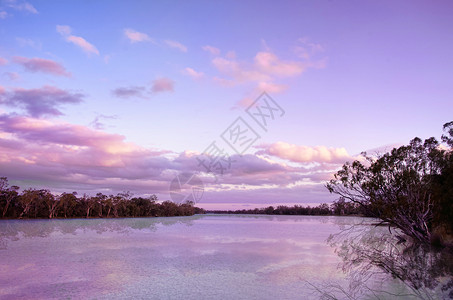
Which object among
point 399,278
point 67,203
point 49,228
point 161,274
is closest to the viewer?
point 399,278

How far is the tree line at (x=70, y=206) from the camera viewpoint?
225ft

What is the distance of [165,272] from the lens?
1333 cm

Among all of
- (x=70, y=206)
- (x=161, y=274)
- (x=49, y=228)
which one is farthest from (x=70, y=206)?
(x=161, y=274)

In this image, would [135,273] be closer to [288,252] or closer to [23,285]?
[23,285]

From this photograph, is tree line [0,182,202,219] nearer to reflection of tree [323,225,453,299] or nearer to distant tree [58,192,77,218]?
distant tree [58,192,77,218]

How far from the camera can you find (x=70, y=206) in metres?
83.1

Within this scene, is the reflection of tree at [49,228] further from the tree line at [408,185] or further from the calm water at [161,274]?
the tree line at [408,185]

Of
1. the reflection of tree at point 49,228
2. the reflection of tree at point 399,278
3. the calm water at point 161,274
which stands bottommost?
the reflection of tree at point 49,228

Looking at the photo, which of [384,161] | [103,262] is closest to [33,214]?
[103,262]

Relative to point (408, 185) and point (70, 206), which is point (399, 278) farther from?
point (70, 206)

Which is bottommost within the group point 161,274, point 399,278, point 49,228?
point 49,228

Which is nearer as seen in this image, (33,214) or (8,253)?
(8,253)

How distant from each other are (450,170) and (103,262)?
1904 cm

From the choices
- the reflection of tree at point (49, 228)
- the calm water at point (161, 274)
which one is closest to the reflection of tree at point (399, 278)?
the calm water at point (161, 274)
